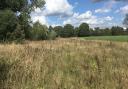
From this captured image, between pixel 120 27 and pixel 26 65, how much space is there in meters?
133

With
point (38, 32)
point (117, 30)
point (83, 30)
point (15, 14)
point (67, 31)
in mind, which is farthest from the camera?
point (117, 30)

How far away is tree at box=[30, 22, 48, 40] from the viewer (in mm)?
43428

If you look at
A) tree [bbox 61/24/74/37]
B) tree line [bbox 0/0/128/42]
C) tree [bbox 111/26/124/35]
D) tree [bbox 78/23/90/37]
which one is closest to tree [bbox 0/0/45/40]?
tree line [bbox 0/0/128/42]

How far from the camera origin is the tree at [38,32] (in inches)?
1710

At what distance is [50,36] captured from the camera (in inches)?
2122

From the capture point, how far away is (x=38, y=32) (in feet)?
150

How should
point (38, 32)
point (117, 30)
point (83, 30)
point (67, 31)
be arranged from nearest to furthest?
point (38, 32) → point (67, 31) → point (83, 30) → point (117, 30)

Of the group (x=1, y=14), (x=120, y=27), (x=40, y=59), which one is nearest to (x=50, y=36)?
(x=1, y=14)

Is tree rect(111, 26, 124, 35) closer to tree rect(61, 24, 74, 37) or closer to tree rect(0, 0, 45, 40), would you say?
tree rect(61, 24, 74, 37)

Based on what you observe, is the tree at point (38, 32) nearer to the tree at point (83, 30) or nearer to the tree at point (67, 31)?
the tree at point (67, 31)

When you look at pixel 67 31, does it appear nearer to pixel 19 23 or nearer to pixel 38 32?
pixel 38 32

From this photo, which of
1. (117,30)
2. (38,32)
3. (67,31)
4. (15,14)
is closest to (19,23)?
(15,14)

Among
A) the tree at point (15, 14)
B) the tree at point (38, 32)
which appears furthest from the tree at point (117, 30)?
the tree at point (15, 14)

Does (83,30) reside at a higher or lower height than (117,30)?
higher
